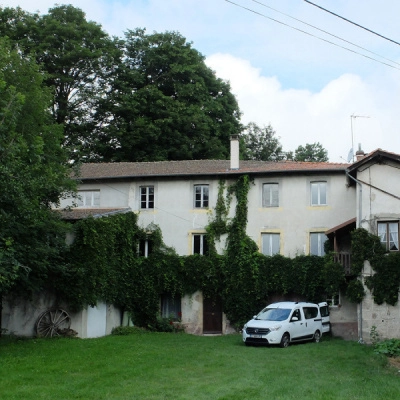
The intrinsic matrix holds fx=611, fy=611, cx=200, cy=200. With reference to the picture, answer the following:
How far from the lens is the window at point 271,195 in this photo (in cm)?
3253

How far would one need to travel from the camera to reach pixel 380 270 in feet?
85.0

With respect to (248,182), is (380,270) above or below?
below

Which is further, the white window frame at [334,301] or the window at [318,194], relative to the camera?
the window at [318,194]

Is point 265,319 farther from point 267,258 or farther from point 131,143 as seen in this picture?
point 131,143

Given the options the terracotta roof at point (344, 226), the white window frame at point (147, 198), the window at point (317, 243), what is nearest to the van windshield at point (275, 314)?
the terracotta roof at point (344, 226)

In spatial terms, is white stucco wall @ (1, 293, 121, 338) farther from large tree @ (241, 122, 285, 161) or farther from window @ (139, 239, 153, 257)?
large tree @ (241, 122, 285, 161)

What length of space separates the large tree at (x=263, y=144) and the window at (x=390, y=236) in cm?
3451

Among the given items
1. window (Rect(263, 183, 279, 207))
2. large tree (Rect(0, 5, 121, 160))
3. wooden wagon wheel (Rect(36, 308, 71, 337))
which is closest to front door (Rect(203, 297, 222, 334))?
window (Rect(263, 183, 279, 207))

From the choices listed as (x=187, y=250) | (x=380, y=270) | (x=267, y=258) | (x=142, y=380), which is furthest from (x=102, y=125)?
(x=142, y=380)

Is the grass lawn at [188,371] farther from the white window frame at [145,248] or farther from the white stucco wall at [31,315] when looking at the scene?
the white window frame at [145,248]

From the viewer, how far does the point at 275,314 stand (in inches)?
1008

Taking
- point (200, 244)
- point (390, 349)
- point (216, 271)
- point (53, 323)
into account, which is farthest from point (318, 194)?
point (53, 323)

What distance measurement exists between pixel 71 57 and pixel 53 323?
21.0m

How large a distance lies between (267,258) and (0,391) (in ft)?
61.8
